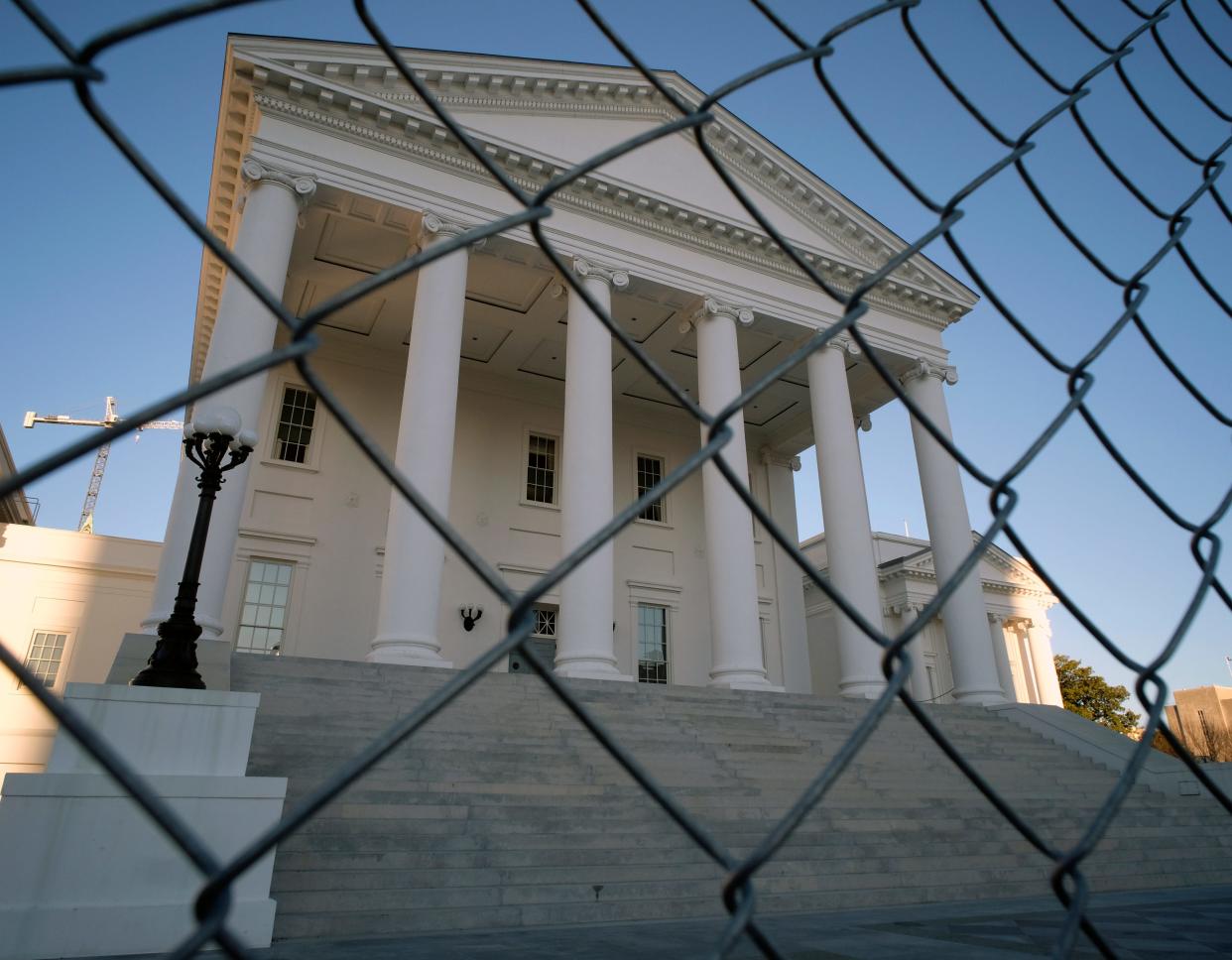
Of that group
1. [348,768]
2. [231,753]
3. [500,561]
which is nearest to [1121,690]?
[500,561]

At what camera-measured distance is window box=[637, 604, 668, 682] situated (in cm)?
2281

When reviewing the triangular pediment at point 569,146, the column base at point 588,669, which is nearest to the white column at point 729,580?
the column base at point 588,669

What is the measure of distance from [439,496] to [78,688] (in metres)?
7.94

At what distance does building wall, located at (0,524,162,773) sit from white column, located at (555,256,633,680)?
45.7 ft

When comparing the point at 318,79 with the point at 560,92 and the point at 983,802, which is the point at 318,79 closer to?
the point at 560,92

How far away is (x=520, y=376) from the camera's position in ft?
76.0

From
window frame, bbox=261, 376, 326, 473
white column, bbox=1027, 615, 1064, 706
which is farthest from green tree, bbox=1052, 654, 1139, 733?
window frame, bbox=261, 376, 326, 473

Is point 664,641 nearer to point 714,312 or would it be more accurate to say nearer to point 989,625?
point 714,312

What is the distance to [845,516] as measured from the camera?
18031 millimetres

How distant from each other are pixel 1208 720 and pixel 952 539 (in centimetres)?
3150

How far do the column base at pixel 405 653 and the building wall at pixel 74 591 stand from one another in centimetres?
1262

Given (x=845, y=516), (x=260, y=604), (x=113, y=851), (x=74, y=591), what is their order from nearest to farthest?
(x=113, y=851)
(x=845, y=516)
(x=260, y=604)
(x=74, y=591)

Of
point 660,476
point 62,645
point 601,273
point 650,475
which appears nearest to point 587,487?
point 601,273

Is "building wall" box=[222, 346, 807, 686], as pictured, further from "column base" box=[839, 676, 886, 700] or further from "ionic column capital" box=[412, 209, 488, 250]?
"column base" box=[839, 676, 886, 700]
